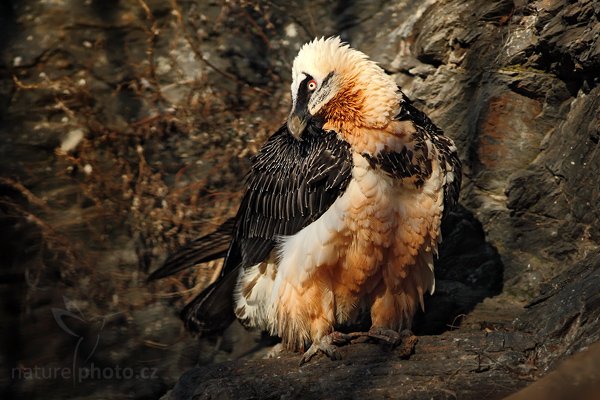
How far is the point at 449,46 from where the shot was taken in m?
6.46

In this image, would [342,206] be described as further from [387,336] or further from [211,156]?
[211,156]

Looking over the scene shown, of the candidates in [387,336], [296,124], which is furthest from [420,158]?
[387,336]

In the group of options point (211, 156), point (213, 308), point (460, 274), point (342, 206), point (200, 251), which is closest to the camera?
point (342, 206)

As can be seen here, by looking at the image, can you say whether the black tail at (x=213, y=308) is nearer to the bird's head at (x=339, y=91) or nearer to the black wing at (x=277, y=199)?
the black wing at (x=277, y=199)

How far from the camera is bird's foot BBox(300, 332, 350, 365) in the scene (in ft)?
16.6

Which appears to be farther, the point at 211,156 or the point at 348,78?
the point at 211,156

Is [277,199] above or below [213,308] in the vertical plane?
above

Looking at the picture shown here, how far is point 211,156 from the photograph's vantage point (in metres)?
7.27

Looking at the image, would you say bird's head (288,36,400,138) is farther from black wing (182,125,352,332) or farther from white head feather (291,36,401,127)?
black wing (182,125,352,332)

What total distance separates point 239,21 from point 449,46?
6.86ft

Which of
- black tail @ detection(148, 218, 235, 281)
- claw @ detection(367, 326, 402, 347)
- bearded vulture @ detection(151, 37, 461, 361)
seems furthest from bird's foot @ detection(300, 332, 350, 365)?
black tail @ detection(148, 218, 235, 281)

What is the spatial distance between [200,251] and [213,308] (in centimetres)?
56

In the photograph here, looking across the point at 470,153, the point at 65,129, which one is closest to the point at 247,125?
the point at 65,129

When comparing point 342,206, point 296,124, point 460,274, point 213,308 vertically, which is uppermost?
point 296,124
